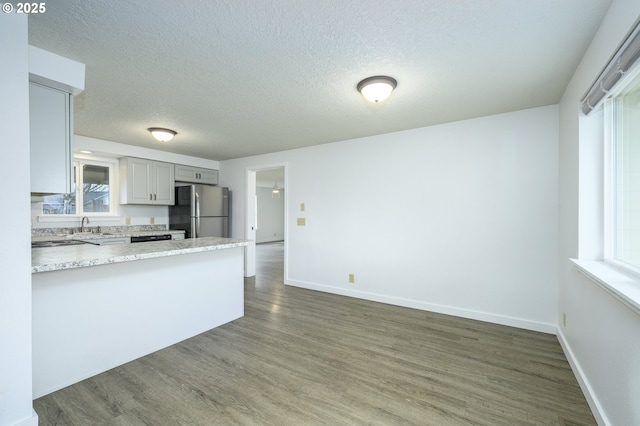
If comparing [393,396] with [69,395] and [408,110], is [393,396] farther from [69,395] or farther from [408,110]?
[408,110]

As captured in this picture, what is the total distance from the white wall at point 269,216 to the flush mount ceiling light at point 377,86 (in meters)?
9.11

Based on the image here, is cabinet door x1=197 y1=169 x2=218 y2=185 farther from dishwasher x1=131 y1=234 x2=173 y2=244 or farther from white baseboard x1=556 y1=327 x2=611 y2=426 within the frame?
white baseboard x1=556 y1=327 x2=611 y2=426

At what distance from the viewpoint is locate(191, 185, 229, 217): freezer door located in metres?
5.02

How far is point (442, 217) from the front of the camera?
3.51 meters

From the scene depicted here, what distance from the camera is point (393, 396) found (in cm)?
195

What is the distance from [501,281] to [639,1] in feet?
8.57

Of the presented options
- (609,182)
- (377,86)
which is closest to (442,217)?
(609,182)

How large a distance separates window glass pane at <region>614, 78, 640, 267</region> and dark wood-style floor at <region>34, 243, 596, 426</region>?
106cm

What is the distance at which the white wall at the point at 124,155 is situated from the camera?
398 cm

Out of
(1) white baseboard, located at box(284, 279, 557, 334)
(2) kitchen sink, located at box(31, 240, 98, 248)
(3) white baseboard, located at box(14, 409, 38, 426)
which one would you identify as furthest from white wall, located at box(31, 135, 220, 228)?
(1) white baseboard, located at box(284, 279, 557, 334)

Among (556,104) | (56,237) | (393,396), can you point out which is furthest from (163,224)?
(556,104)

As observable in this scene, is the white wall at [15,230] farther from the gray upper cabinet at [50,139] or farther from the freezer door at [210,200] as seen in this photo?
the freezer door at [210,200]

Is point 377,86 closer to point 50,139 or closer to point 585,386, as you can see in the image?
point 50,139


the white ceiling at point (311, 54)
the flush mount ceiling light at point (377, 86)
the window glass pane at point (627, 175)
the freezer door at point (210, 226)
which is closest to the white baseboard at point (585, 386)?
the window glass pane at point (627, 175)
